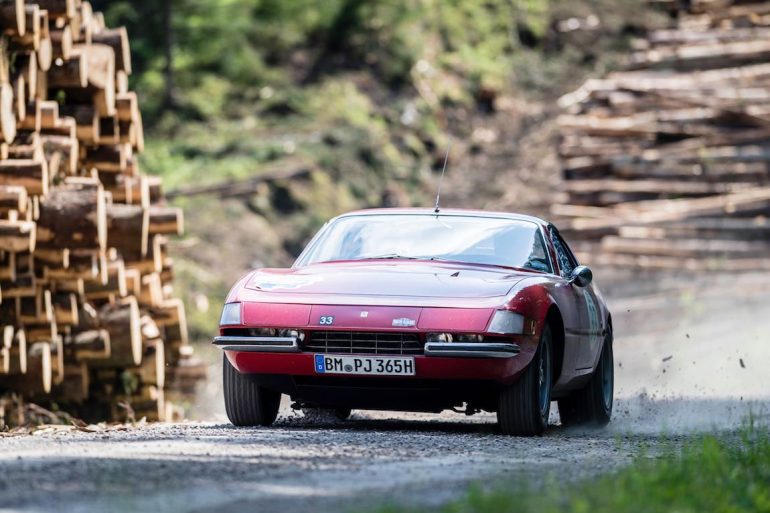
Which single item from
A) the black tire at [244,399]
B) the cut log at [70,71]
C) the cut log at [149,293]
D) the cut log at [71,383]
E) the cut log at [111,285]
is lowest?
the cut log at [71,383]

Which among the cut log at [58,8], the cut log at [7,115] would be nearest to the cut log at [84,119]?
the cut log at [58,8]

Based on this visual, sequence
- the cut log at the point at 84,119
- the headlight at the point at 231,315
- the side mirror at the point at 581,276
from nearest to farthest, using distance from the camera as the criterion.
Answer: the headlight at the point at 231,315, the side mirror at the point at 581,276, the cut log at the point at 84,119

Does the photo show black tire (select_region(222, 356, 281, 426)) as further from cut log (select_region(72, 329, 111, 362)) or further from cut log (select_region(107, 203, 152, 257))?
cut log (select_region(72, 329, 111, 362))

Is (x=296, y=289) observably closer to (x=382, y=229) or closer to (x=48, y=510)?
(x=382, y=229)

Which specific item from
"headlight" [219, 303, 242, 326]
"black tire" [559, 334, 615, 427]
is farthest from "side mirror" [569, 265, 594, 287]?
"headlight" [219, 303, 242, 326]

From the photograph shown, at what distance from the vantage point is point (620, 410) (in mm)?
13125

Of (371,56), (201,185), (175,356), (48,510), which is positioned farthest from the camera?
(371,56)

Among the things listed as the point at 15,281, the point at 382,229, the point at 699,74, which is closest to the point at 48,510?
the point at 382,229

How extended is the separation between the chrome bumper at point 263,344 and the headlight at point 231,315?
10 centimetres

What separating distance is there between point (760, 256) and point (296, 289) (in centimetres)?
1538

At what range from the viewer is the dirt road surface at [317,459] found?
18.2 ft

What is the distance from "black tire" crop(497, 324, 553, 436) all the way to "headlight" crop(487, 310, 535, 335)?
0.26 m

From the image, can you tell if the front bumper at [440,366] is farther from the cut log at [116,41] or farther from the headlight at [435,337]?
the cut log at [116,41]

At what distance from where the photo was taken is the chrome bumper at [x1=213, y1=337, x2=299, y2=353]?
874 cm
